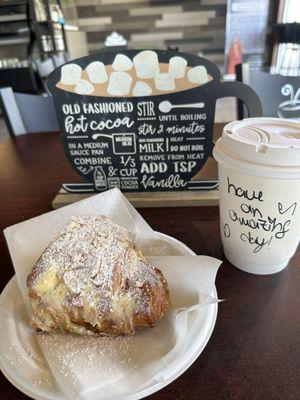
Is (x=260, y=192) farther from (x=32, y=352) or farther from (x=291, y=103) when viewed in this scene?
(x=291, y=103)

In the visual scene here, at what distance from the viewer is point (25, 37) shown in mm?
3779

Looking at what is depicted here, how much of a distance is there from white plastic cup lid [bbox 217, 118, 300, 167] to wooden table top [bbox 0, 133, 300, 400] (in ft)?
0.63

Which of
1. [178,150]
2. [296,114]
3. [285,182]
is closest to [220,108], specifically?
[296,114]

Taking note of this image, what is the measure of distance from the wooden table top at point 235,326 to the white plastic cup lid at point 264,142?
19cm

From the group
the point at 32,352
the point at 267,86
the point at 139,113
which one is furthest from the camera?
the point at 267,86

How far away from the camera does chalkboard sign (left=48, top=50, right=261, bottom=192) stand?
61 centimetres

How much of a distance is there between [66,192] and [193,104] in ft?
1.12

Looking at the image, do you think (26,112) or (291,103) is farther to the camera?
(26,112)

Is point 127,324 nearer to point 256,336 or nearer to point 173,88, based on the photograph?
point 256,336

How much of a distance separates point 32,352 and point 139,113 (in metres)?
0.47

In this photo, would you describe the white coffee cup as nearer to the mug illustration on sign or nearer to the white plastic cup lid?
the white plastic cup lid

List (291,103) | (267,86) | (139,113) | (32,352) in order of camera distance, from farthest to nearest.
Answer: (267,86) < (291,103) < (139,113) < (32,352)

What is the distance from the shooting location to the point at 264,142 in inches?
16.6

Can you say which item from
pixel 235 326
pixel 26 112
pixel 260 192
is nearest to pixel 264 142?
pixel 260 192
